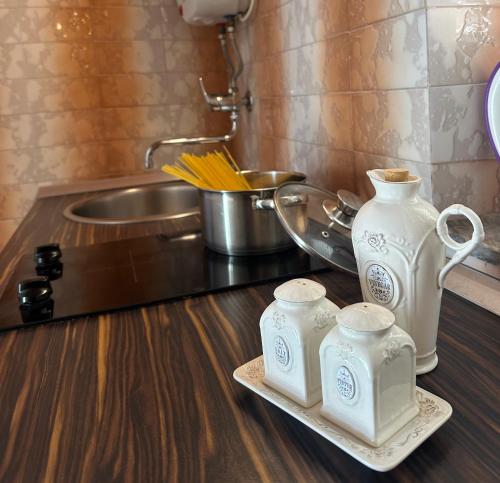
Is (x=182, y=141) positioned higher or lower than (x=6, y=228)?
higher

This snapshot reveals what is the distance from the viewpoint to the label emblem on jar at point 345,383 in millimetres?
471

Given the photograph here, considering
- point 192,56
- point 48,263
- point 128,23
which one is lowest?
point 48,263

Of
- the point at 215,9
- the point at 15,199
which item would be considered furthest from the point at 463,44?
the point at 15,199

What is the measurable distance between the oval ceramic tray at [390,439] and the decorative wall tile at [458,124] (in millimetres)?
473

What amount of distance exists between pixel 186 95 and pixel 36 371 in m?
1.84

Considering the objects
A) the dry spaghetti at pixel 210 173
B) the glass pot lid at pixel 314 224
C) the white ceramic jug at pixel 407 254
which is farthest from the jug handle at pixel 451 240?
the dry spaghetti at pixel 210 173

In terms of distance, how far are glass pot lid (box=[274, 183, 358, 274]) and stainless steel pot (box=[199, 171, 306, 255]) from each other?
86mm

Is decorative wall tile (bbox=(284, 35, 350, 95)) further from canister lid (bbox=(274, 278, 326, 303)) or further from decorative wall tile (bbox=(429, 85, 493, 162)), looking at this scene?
canister lid (bbox=(274, 278, 326, 303))

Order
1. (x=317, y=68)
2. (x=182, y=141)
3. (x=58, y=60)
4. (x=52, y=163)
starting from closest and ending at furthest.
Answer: (x=317, y=68) → (x=182, y=141) → (x=58, y=60) → (x=52, y=163)

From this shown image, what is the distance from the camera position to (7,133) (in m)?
2.20

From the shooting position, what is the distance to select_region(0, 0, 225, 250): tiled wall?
7.04 ft

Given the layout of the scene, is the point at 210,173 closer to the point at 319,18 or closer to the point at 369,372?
the point at 319,18

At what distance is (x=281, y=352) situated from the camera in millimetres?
548

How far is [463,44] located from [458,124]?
0.41 feet
